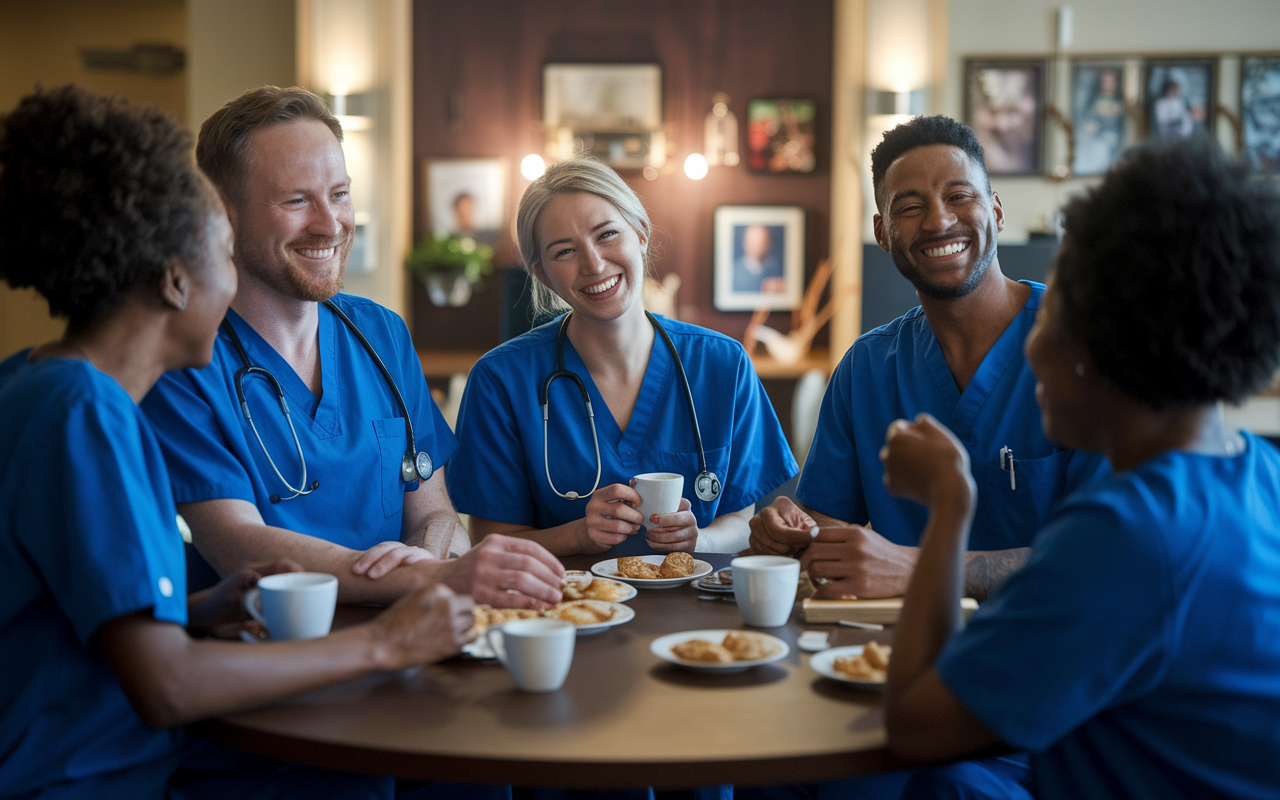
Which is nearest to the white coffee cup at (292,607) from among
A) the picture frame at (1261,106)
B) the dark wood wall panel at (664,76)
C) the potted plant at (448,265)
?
the potted plant at (448,265)

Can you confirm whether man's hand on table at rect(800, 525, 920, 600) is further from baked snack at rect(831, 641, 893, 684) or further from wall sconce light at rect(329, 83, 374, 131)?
wall sconce light at rect(329, 83, 374, 131)

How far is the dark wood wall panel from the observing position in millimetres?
5676

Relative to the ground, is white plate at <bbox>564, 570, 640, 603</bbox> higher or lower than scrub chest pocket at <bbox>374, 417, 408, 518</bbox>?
lower

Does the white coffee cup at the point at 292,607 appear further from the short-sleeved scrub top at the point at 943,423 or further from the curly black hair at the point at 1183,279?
the short-sleeved scrub top at the point at 943,423

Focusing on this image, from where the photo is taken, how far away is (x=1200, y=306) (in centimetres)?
93

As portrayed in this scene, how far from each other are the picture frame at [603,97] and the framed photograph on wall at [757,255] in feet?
2.30

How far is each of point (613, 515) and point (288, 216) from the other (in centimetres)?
76

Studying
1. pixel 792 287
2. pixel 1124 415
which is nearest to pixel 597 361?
pixel 1124 415

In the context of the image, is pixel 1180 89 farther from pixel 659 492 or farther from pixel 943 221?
pixel 659 492

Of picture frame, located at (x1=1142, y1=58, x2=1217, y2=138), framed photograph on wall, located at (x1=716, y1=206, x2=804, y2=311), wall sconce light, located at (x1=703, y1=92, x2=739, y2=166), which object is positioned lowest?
framed photograph on wall, located at (x1=716, y1=206, x2=804, y2=311)

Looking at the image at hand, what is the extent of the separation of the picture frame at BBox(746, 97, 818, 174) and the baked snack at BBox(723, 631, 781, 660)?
4.83 metres

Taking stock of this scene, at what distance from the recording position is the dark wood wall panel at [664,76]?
568 centimetres

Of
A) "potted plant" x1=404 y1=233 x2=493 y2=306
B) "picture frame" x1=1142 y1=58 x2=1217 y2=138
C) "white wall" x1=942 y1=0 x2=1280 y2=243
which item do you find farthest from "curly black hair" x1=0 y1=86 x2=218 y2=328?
"picture frame" x1=1142 y1=58 x2=1217 y2=138

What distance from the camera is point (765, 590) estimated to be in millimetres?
1289
